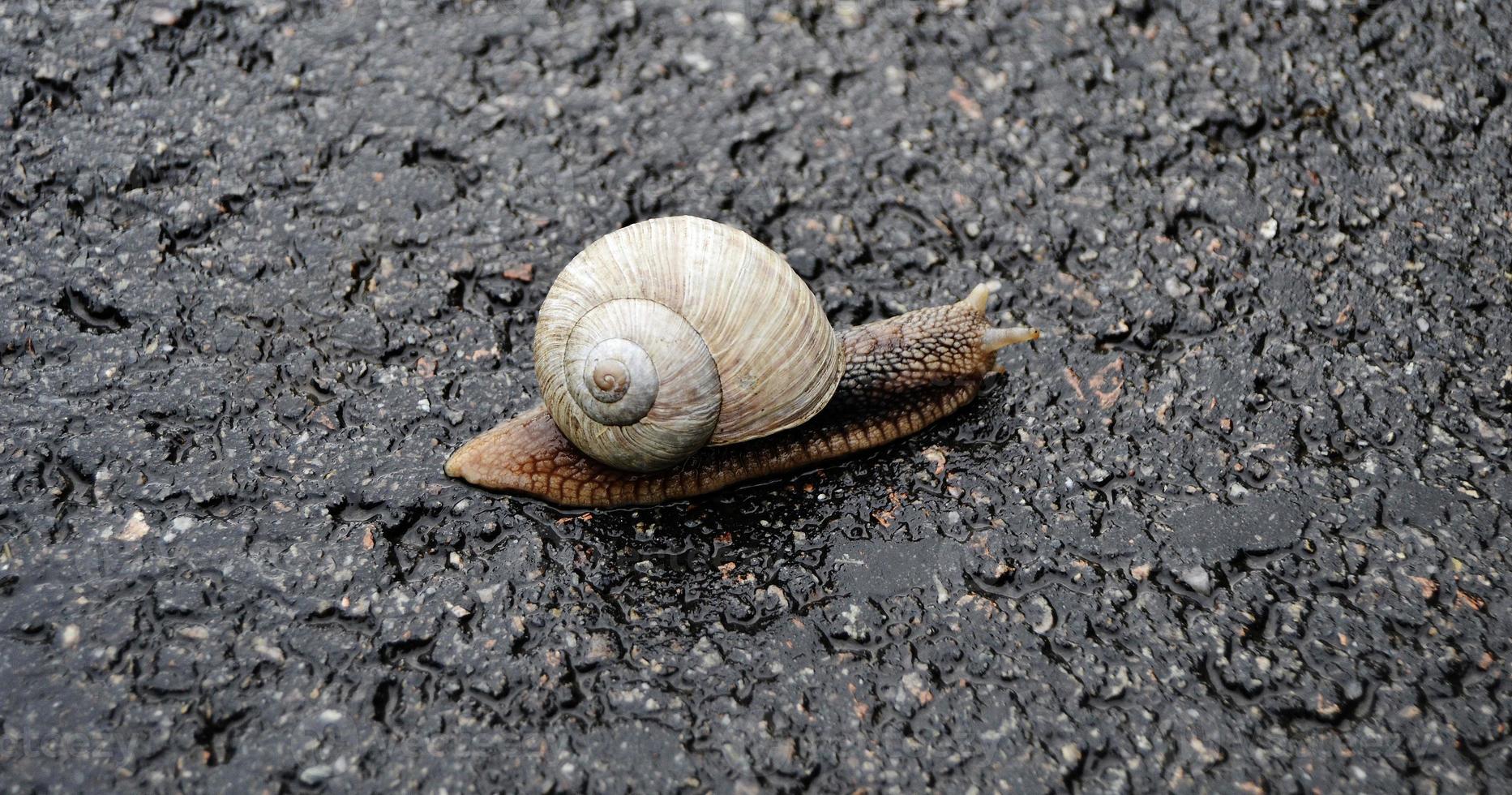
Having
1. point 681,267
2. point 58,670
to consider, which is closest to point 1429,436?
point 681,267

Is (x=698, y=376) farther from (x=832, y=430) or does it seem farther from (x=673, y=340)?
(x=832, y=430)

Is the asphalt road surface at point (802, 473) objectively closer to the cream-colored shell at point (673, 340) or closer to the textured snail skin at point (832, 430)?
the textured snail skin at point (832, 430)


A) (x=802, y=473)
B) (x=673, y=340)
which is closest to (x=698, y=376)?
(x=673, y=340)

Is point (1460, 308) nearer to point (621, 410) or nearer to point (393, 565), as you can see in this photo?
point (621, 410)

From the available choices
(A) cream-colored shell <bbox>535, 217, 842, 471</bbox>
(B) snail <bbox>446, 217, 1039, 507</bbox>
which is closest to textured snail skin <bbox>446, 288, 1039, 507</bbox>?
(B) snail <bbox>446, 217, 1039, 507</bbox>

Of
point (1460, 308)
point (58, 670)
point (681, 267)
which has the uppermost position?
point (681, 267)

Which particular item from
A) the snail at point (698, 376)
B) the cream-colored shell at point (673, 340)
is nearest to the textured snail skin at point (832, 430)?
the snail at point (698, 376)

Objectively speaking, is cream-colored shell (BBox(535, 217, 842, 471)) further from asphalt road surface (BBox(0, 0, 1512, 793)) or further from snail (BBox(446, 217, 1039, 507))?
asphalt road surface (BBox(0, 0, 1512, 793))
